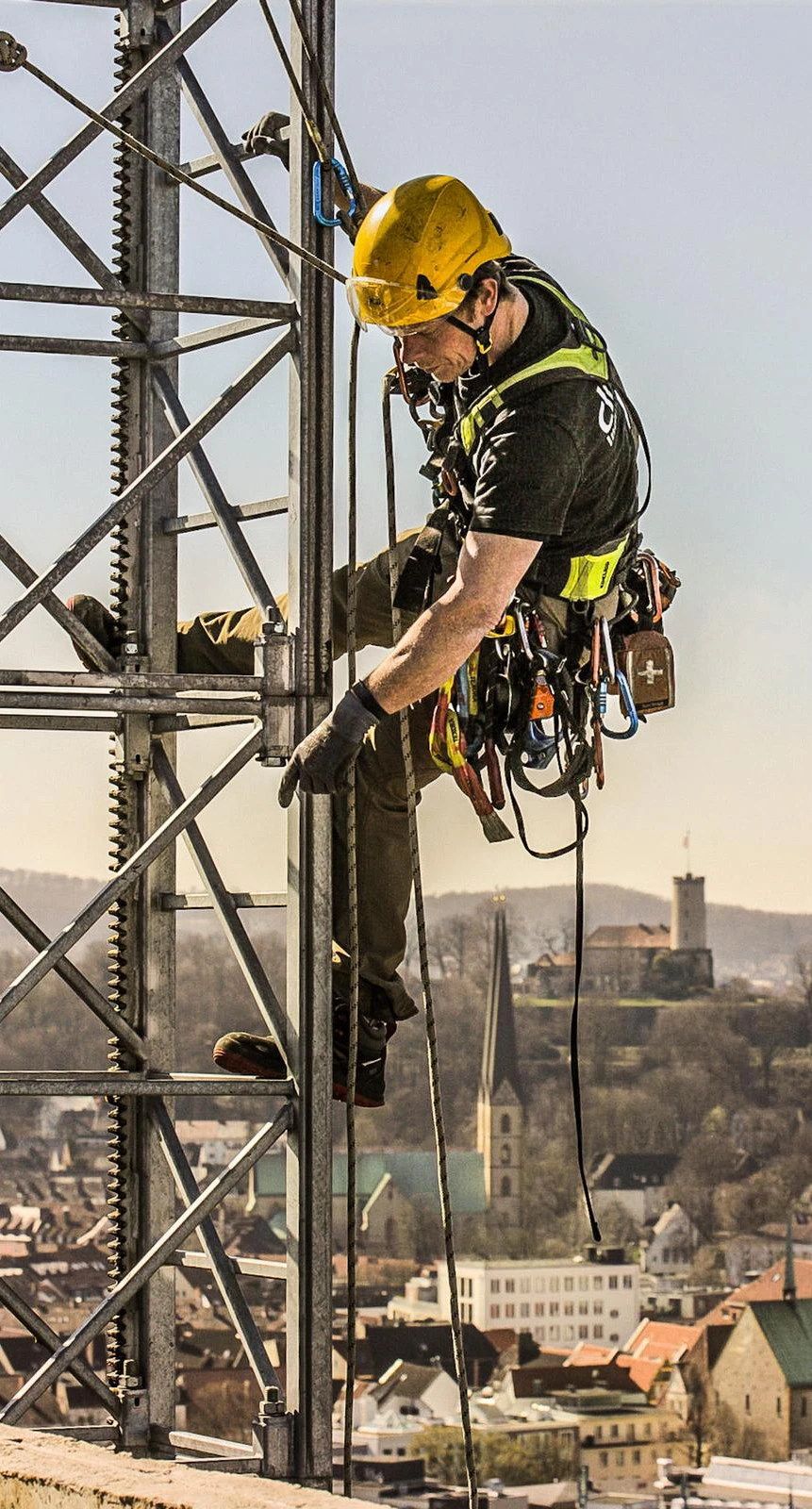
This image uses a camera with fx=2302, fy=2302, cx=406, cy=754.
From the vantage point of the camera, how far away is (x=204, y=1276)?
60.1m

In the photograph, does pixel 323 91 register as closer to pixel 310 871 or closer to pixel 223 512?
pixel 223 512

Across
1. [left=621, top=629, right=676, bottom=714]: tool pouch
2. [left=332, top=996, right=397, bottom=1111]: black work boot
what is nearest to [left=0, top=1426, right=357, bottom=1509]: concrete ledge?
[left=332, top=996, right=397, bottom=1111]: black work boot

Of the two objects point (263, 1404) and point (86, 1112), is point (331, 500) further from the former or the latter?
point (86, 1112)

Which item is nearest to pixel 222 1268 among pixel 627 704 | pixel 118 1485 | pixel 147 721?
pixel 147 721

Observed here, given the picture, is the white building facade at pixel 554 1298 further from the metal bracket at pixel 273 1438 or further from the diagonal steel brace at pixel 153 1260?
the diagonal steel brace at pixel 153 1260

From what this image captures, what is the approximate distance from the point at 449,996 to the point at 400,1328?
39.2 feet

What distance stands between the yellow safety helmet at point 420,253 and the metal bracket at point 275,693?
39.9 inches

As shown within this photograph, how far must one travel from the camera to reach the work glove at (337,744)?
15.6 ft

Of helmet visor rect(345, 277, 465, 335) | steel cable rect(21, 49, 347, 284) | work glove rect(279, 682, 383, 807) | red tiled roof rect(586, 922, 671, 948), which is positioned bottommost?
work glove rect(279, 682, 383, 807)

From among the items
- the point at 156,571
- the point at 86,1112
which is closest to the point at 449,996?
the point at 86,1112

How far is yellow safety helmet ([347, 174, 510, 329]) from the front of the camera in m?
4.69

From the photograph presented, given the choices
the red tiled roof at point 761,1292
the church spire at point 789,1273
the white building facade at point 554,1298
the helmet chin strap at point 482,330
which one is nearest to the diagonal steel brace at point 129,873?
the helmet chin strap at point 482,330

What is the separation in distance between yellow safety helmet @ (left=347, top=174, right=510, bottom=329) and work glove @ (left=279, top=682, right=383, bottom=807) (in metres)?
0.78

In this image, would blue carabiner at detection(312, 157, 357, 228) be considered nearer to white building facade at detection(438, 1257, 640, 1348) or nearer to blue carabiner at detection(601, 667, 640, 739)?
blue carabiner at detection(601, 667, 640, 739)
